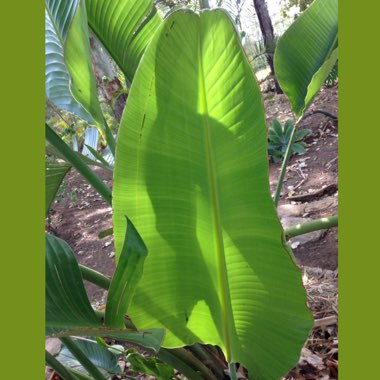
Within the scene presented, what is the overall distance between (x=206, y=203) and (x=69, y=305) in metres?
0.20

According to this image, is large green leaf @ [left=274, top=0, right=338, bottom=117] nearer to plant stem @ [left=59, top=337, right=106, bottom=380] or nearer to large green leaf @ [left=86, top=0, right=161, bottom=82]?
large green leaf @ [left=86, top=0, right=161, bottom=82]

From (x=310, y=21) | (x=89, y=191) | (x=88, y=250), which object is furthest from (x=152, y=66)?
(x=89, y=191)

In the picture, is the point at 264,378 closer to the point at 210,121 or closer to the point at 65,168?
the point at 210,121

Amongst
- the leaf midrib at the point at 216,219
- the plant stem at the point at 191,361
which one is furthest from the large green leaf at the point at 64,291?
the plant stem at the point at 191,361

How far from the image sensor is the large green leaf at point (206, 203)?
488 millimetres

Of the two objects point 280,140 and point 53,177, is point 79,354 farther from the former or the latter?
point 280,140

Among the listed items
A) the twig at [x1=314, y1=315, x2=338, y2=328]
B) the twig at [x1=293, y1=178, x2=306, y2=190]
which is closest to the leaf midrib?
the twig at [x1=314, y1=315, x2=338, y2=328]

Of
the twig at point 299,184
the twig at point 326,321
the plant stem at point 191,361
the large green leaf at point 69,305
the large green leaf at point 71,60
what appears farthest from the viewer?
the twig at point 299,184

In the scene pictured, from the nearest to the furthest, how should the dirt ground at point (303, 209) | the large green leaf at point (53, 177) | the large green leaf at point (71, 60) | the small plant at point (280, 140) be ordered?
the large green leaf at point (71, 60) < the large green leaf at point (53, 177) < the dirt ground at point (303, 209) < the small plant at point (280, 140)

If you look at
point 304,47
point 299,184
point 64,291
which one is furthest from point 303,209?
point 64,291

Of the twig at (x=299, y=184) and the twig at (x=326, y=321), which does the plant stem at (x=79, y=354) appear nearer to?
the twig at (x=326, y=321)

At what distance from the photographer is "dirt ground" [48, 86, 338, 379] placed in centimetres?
127

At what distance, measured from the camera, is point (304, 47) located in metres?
0.89

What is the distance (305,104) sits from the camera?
32.0 inches
